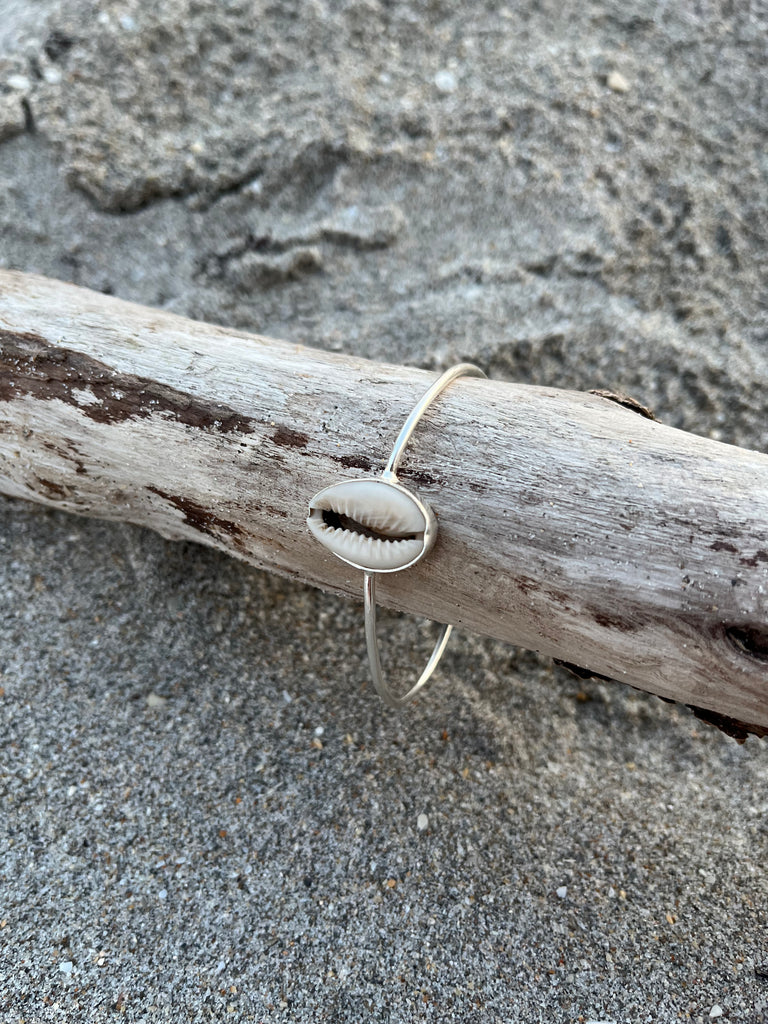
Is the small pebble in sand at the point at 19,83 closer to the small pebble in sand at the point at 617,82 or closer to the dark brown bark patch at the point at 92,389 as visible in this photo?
the dark brown bark patch at the point at 92,389

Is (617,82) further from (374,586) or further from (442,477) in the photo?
(374,586)

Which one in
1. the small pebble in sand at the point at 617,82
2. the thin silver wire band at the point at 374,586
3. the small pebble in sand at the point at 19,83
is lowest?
the thin silver wire band at the point at 374,586

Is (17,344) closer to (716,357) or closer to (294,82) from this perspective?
(294,82)

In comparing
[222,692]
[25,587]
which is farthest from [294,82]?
[222,692]

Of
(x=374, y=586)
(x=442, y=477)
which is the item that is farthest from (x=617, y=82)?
(x=374, y=586)

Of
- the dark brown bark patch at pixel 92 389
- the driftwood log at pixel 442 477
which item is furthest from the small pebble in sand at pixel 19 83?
the dark brown bark patch at pixel 92 389

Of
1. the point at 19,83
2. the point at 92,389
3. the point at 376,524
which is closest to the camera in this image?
the point at 376,524

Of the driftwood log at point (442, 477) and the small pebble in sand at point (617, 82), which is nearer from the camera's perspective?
the driftwood log at point (442, 477)
